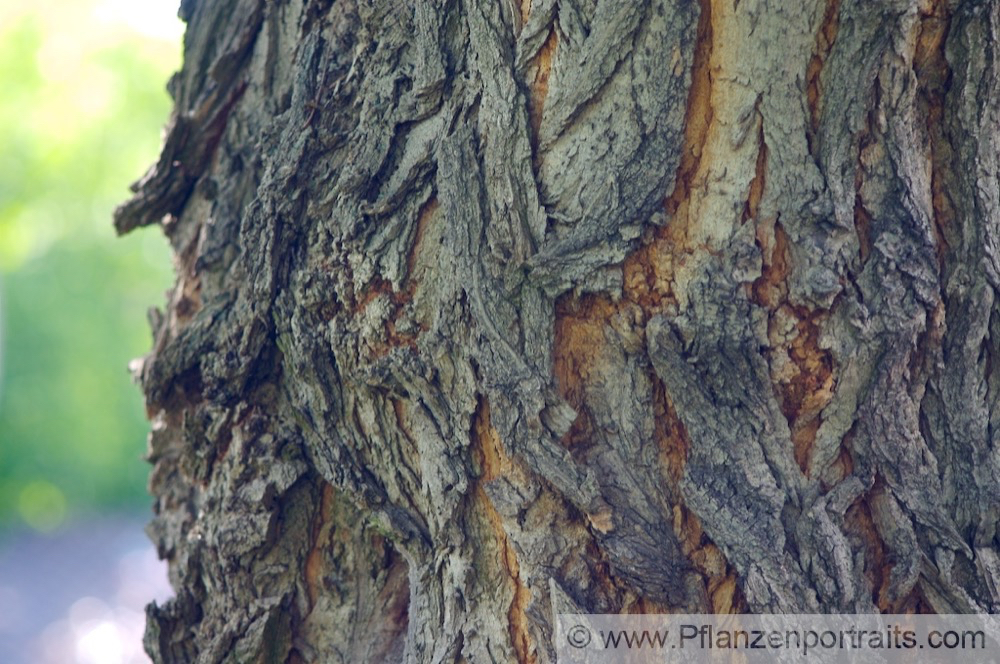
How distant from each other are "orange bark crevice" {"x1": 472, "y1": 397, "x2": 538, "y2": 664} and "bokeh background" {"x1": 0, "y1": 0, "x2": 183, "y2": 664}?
6.56m

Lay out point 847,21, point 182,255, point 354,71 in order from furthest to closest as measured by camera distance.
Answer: point 182,255 < point 354,71 < point 847,21

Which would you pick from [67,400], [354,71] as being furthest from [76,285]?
[354,71]

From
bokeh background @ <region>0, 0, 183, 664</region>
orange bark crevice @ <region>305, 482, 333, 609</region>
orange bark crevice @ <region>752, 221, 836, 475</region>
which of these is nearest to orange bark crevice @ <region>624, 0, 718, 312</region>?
orange bark crevice @ <region>752, 221, 836, 475</region>

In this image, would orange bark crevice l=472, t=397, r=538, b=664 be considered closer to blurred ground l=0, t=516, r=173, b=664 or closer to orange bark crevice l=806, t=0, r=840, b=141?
orange bark crevice l=806, t=0, r=840, b=141

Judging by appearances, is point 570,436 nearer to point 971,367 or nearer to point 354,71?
point 971,367

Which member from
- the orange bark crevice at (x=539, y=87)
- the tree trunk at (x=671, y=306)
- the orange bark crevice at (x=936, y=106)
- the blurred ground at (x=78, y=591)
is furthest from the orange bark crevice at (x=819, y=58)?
the blurred ground at (x=78, y=591)

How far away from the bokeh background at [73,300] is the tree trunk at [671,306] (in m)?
6.56

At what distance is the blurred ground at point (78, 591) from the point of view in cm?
637

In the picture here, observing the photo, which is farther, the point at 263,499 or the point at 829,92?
the point at 263,499

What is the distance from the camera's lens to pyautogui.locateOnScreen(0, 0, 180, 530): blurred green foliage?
25.4ft

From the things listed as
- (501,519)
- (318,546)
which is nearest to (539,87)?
(501,519)

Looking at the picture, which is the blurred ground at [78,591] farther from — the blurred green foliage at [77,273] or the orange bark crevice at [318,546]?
the orange bark crevice at [318,546]

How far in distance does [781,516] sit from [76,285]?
319 inches

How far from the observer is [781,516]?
52.4 inches
